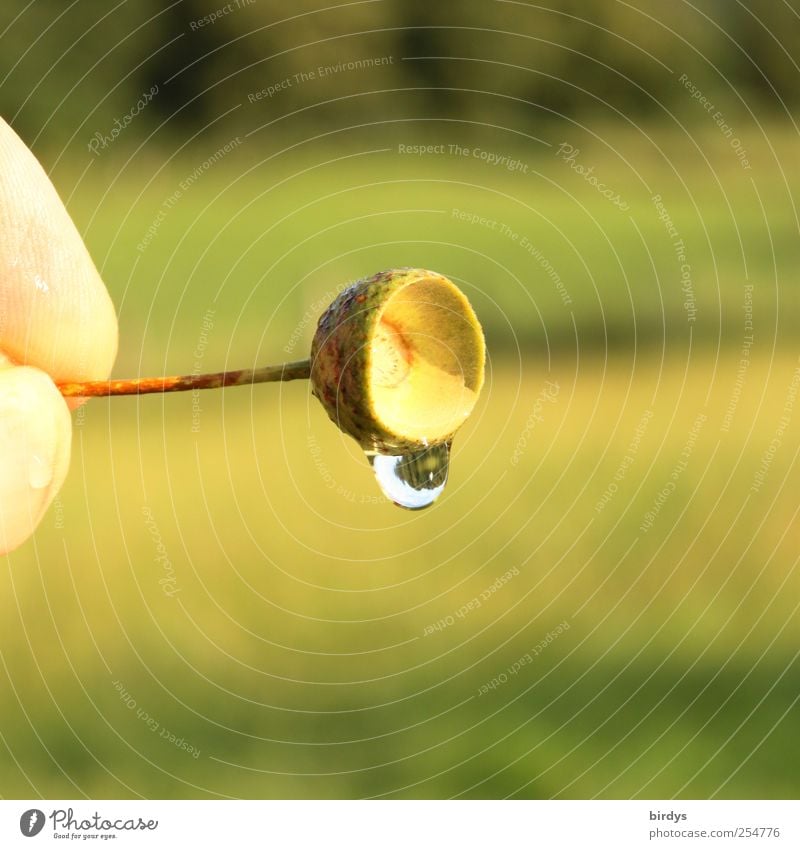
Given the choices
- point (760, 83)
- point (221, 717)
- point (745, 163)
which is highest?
point (760, 83)

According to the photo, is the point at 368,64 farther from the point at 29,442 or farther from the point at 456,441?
the point at 29,442

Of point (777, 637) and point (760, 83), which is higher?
point (760, 83)

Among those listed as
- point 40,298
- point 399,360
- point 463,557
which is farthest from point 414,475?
point 463,557

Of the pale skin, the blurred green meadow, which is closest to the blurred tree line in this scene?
the blurred green meadow

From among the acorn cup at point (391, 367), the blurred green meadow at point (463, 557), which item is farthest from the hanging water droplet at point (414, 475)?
the blurred green meadow at point (463, 557)

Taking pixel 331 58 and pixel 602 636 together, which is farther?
pixel 331 58

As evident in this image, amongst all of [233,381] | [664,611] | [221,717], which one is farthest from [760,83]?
[233,381]

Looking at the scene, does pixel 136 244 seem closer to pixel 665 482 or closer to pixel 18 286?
pixel 665 482
